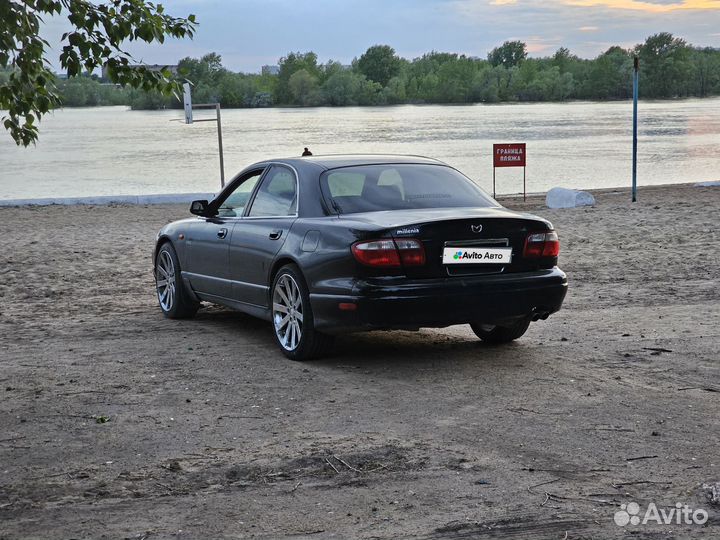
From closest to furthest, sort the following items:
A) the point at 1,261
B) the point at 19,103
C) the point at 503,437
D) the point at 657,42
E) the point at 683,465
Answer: the point at 683,465, the point at 503,437, the point at 19,103, the point at 1,261, the point at 657,42

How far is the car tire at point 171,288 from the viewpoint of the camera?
10.5m

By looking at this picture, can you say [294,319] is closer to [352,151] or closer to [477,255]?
[477,255]

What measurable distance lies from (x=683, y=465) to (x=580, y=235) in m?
12.3

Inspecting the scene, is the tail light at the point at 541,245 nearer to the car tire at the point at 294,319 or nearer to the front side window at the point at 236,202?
the car tire at the point at 294,319

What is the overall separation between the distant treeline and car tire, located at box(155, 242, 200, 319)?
151 meters

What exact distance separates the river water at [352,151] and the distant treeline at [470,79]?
51.7 meters

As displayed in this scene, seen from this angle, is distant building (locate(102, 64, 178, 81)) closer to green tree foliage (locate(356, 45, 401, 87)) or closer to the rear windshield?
the rear windshield

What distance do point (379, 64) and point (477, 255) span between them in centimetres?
16618

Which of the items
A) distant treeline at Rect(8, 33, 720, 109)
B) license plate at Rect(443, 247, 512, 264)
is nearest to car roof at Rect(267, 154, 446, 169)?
license plate at Rect(443, 247, 512, 264)

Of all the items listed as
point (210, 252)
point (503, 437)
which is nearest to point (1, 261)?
point (210, 252)

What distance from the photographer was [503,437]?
6188mm

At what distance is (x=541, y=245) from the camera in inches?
322

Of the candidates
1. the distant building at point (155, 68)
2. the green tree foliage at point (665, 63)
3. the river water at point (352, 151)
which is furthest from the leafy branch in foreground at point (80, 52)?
the green tree foliage at point (665, 63)

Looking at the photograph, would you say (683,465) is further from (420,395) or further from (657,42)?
(657,42)
